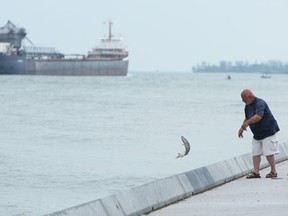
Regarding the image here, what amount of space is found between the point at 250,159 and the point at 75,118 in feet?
99.4

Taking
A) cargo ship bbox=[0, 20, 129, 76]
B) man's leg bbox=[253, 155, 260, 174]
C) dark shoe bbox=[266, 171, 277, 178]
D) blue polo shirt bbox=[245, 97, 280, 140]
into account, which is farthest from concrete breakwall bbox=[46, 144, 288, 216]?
cargo ship bbox=[0, 20, 129, 76]

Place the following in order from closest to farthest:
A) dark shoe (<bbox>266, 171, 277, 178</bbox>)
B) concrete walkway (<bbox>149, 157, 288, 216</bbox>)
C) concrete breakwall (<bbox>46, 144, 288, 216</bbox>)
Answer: concrete breakwall (<bbox>46, 144, 288, 216</bbox>) < concrete walkway (<bbox>149, 157, 288, 216</bbox>) < dark shoe (<bbox>266, 171, 277, 178</bbox>)

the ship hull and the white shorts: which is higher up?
the white shorts

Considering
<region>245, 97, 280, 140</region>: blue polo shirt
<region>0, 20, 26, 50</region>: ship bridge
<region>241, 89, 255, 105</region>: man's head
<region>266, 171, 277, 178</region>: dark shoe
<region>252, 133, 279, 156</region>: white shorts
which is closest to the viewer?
<region>241, 89, 255, 105</region>: man's head

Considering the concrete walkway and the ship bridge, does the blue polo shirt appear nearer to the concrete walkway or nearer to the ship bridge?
the concrete walkway

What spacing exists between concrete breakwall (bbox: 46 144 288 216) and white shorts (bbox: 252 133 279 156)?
0.56 meters

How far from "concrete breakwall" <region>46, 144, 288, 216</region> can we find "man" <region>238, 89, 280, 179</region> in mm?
554

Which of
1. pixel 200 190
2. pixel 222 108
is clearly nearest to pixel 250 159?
pixel 200 190

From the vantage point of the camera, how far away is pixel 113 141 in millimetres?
30594

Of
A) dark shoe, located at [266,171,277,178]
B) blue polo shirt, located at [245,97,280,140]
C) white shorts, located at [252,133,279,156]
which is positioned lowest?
dark shoe, located at [266,171,277,178]

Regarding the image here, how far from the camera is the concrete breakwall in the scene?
947 cm

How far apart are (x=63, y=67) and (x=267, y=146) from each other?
136 m

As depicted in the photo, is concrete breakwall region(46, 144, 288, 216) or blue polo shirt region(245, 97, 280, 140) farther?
blue polo shirt region(245, 97, 280, 140)

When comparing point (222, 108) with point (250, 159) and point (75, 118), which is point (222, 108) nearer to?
point (75, 118)
